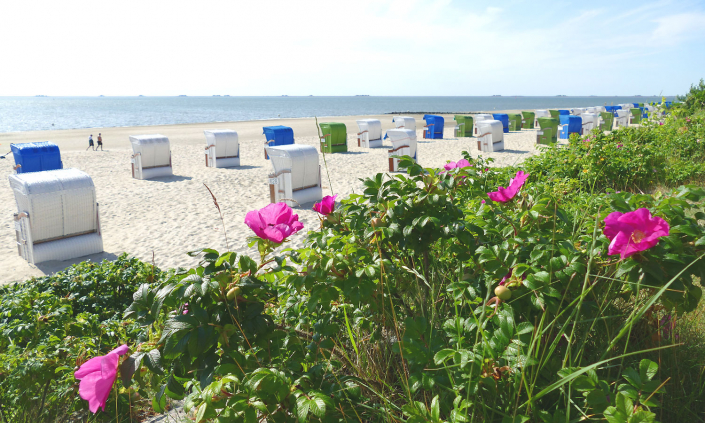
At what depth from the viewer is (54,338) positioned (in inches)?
90.6

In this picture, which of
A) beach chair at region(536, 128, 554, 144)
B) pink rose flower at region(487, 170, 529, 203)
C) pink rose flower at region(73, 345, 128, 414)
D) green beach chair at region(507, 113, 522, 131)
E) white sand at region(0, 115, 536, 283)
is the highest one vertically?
green beach chair at region(507, 113, 522, 131)

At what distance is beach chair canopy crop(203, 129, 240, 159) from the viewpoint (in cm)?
1279

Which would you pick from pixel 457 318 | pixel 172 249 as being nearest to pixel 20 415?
pixel 457 318

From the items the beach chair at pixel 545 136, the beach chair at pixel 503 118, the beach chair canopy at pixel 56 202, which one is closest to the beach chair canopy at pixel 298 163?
the beach chair canopy at pixel 56 202

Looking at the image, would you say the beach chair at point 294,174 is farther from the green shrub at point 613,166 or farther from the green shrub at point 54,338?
the green shrub at point 54,338

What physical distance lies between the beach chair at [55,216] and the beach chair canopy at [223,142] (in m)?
6.98

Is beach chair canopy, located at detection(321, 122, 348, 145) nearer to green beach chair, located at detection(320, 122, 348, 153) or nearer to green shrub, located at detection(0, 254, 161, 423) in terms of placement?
green beach chair, located at detection(320, 122, 348, 153)

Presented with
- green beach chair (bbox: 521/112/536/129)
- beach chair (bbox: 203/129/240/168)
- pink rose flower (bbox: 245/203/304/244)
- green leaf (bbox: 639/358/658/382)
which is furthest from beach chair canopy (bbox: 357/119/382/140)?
green leaf (bbox: 639/358/658/382)

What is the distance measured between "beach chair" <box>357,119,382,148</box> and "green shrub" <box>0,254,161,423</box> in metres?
14.6

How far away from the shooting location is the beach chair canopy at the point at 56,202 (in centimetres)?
555

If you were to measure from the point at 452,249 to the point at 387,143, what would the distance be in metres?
17.6

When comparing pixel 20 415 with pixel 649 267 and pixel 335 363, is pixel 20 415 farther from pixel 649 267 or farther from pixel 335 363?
pixel 649 267

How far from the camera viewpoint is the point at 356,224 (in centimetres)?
175

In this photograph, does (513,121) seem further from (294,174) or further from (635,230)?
(635,230)
